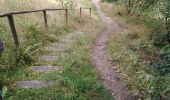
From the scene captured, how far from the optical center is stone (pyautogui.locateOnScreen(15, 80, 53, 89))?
19.7ft

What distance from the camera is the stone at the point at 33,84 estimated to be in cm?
601

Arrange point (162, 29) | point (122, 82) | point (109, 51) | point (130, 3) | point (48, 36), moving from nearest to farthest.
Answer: point (122, 82), point (109, 51), point (48, 36), point (162, 29), point (130, 3)

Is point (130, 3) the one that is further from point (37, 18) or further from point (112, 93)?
point (112, 93)

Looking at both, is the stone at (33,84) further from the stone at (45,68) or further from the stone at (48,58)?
the stone at (48,58)

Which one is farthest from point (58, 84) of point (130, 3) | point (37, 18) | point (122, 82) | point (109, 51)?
point (130, 3)

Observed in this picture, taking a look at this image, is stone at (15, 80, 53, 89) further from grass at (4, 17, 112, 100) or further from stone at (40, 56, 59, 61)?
stone at (40, 56, 59, 61)

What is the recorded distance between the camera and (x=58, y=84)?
20.0 feet

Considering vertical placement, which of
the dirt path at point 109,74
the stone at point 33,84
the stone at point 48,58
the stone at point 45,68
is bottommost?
the dirt path at point 109,74

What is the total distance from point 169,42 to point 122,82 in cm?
445

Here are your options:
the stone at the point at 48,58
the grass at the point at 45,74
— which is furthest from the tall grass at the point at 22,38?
the stone at the point at 48,58

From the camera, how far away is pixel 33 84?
6.13 metres

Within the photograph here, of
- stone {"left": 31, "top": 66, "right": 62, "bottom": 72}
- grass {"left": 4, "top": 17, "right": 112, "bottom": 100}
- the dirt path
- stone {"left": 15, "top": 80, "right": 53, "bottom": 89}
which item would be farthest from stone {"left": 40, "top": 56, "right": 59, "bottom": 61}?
stone {"left": 15, "top": 80, "right": 53, "bottom": 89}

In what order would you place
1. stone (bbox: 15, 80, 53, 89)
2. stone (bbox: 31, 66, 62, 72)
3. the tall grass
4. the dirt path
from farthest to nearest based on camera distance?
stone (bbox: 31, 66, 62, 72), the tall grass, the dirt path, stone (bbox: 15, 80, 53, 89)

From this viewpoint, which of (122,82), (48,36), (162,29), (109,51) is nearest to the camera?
(122,82)
